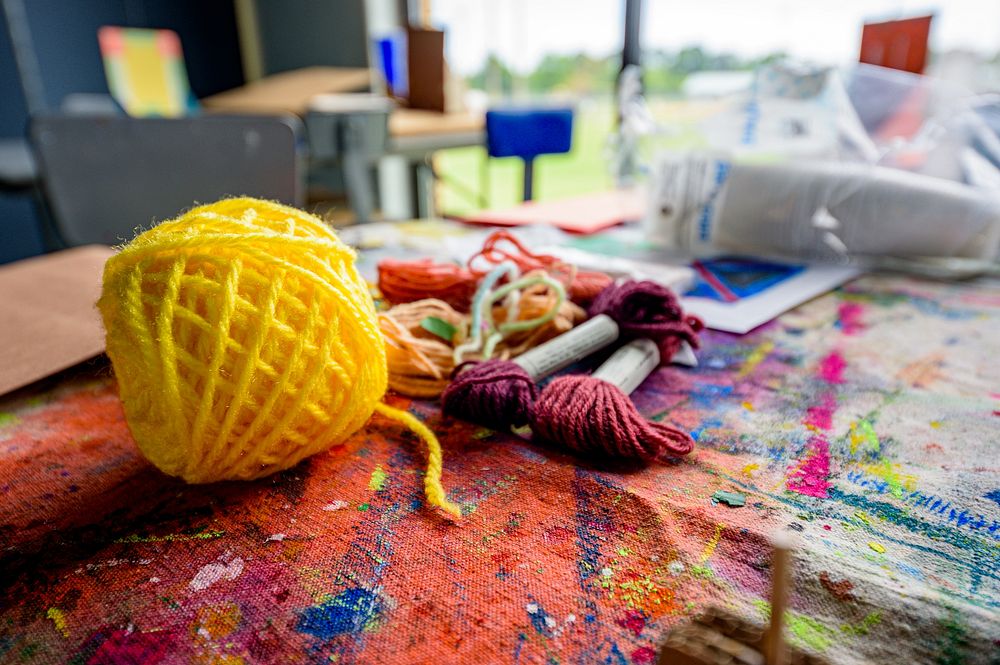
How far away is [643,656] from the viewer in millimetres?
246

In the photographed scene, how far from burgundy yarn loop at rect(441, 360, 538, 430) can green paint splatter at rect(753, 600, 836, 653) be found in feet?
0.62

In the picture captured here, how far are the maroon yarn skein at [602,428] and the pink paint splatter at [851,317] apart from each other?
0.99 feet

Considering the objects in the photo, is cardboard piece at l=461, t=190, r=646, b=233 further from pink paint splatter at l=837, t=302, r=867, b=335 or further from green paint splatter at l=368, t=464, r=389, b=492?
green paint splatter at l=368, t=464, r=389, b=492

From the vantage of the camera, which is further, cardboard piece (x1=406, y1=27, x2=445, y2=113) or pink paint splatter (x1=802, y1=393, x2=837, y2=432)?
cardboard piece (x1=406, y1=27, x2=445, y2=113)

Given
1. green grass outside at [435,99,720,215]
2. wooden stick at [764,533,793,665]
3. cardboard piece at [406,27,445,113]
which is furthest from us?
cardboard piece at [406,27,445,113]

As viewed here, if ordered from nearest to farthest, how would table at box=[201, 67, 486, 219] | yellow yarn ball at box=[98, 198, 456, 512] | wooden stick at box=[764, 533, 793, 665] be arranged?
wooden stick at box=[764, 533, 793, 665]
yellow yarn ball at box=[98, 198, 456, 512]
table at box=[201, 67, 486, 219]

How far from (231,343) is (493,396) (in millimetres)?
176

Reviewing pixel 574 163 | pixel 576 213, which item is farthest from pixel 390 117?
pixel 574 163

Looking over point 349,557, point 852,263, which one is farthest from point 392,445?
point 852,263

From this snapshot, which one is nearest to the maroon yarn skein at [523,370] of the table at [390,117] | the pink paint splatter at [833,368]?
the pink paint splatter at [833,368]

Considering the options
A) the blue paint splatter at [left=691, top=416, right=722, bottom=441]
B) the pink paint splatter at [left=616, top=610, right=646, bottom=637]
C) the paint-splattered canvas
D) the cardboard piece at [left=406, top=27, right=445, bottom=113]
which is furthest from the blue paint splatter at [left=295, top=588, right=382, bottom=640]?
the cardboard piece at [left=406, top=27, right=445, bottom=113]

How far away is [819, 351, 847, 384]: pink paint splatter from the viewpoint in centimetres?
49

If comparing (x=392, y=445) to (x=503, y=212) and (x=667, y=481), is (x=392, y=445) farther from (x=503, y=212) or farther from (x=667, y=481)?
(x=503, y=212)

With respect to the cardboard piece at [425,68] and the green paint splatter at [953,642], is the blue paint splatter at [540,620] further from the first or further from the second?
the cardboard piece at [425,68]
